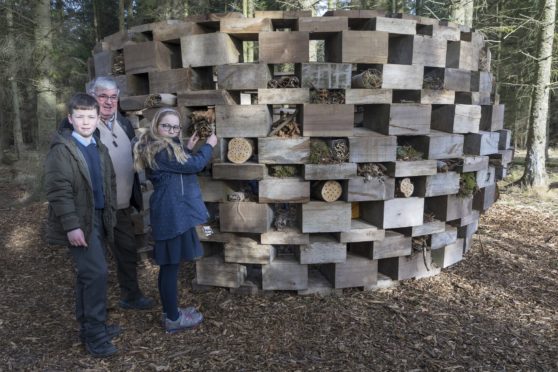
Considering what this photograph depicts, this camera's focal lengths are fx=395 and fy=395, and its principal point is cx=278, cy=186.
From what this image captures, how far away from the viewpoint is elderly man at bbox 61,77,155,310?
329cm

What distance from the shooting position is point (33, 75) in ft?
26.5

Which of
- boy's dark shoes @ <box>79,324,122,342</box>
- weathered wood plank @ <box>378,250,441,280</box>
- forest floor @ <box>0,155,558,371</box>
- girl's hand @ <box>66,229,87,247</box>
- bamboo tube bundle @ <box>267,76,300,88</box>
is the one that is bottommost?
forest floor @ <box>0,155,558,371</box>

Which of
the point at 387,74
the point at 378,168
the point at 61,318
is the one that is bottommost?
the point at 61,318

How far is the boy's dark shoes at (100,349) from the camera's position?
2882 millimetres

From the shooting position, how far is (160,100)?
3682mm

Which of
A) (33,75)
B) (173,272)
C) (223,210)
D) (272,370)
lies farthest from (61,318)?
(33,75)

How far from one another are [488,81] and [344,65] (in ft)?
6.87

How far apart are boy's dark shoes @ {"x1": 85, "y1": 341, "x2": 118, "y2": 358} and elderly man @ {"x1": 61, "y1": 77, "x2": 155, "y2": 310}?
0.70 metres

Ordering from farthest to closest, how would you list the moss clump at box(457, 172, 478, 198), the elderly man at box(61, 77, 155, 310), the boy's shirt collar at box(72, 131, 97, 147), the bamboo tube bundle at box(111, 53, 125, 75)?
1. the moss clump at box(457, 172, 478, 198)
2. the bamboo tube bundle at box(111, 53, 125, 75)
3. the elderly man at box(61, 77, 155, 310)
4. the boy's shirt collar at box(72, 131, 97, 147)

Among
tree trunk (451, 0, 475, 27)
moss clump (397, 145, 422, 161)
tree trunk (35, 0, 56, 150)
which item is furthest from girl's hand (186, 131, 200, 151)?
tree trunk (451, 0, 475, 27)

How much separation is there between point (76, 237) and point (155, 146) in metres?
0.82

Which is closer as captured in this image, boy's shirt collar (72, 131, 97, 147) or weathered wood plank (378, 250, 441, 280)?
boy's shirt collar (72, 131, 97, 147)

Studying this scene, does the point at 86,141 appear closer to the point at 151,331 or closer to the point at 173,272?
the point at 173,272

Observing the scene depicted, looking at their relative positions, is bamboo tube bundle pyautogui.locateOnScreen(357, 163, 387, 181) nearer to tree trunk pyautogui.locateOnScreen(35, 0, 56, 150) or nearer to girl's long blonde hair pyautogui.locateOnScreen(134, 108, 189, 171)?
girl's long blonde hair pyautogui.locateOnScreen(134, 108, 189, 171)
